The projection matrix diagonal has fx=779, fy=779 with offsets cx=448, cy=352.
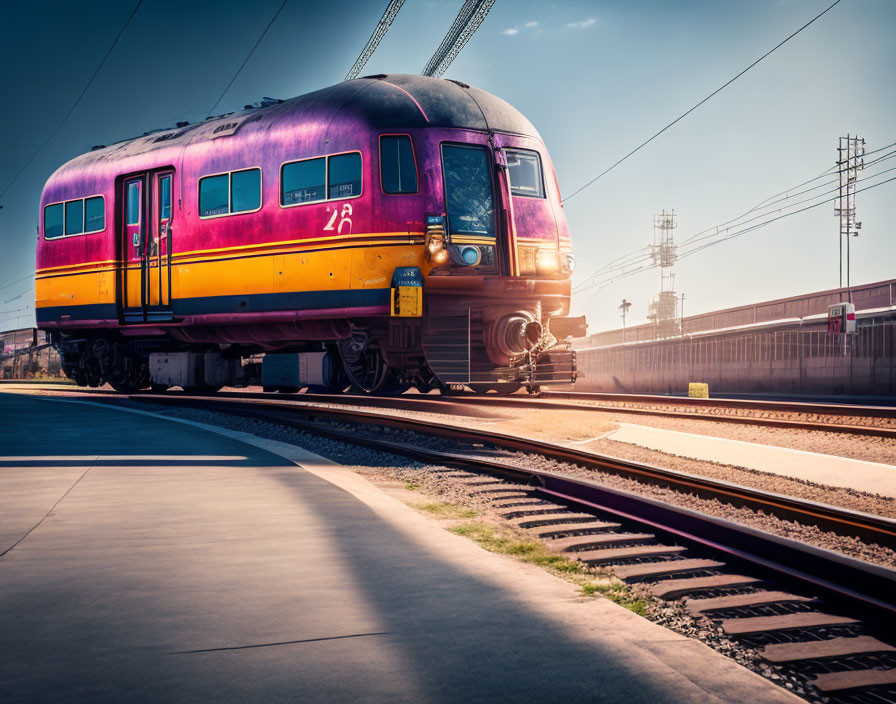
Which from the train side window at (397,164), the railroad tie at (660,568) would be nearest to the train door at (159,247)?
the train side window at (397,164)

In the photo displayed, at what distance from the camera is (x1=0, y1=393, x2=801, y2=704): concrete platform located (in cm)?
249

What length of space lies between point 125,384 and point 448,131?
31.6 feet

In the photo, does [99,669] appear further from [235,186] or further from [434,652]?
[235,186]

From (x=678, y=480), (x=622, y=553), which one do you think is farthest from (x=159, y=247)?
(x=622, y=553)

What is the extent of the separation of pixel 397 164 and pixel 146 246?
18.5ft

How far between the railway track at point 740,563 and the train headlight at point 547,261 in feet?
17.9

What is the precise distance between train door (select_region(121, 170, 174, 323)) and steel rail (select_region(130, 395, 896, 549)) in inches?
168

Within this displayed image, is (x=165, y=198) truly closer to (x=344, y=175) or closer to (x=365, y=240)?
(x=344, y=175)

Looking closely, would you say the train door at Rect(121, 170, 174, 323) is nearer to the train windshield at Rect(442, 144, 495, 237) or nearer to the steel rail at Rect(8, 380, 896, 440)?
the steel rail at Rect(8, 380, 896, 440)

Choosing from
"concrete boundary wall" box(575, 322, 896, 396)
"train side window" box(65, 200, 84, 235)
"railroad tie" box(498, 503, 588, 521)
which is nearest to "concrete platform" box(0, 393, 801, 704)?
"railroad tie" box(498, 503, 588, 521)

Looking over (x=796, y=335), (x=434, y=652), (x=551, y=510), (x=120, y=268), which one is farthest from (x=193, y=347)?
(x=796, y=335)

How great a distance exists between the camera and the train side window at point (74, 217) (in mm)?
15430

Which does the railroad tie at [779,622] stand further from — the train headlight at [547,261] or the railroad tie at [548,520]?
the train headlight at [547,261]

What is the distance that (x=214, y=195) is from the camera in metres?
13.1
